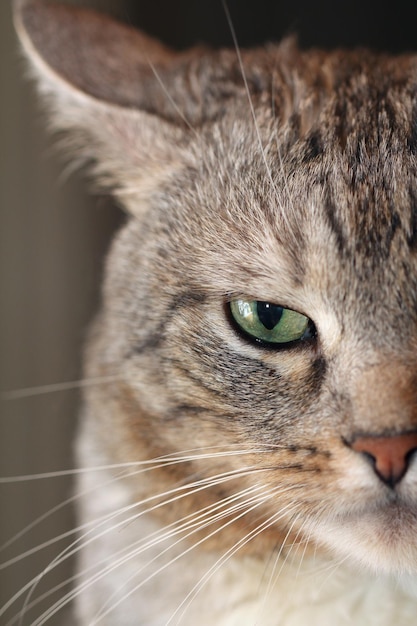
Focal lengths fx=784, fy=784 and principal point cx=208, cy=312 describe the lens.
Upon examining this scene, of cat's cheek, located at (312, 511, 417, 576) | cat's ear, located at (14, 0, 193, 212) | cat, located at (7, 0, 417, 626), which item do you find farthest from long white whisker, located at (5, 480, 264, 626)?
cat's ear, located at (14, 0, 193, 212)

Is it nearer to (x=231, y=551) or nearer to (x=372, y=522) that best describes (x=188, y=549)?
(x=231, y=551)

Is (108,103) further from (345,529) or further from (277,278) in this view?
(345,529)

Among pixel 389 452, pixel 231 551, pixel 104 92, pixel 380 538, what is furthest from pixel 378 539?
pixel 104 92

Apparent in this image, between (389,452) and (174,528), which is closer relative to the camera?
(389,452)

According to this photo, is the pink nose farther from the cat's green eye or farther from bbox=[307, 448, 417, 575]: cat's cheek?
the cat's green eye

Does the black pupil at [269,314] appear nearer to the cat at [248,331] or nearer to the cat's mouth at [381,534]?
the cat at [248,331]

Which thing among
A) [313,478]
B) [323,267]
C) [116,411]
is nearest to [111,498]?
[116,411]

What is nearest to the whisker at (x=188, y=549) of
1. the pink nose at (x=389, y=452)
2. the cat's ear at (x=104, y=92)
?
the pink nose at (x=389, y=452)
